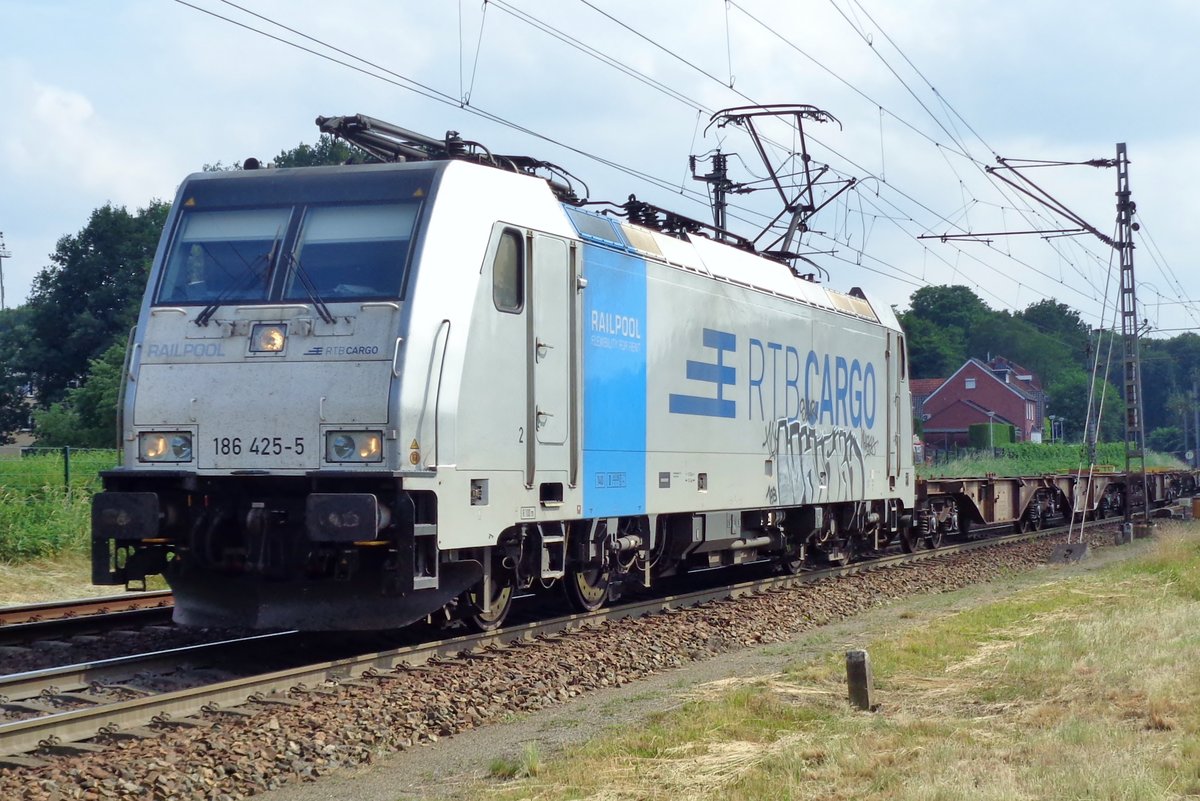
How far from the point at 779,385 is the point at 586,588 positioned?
170 inches

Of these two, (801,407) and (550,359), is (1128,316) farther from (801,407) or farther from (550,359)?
(550,359)

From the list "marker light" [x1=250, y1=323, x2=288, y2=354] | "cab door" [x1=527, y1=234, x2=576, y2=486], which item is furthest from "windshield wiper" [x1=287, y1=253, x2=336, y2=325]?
"cab door" [x1=527, y1=234, x2=576, y2=486]

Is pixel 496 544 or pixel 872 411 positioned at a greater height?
pixel 872 411

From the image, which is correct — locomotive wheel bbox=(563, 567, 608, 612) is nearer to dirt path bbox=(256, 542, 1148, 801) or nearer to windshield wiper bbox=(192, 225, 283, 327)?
dirt path bbox=(256, 542, 1148, 801)

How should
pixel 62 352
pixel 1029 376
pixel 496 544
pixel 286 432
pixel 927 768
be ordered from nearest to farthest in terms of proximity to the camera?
pixel 927 768 < pixel 286 432 < pixel 496 544 < pixel 62 352 < pixel 1029 376

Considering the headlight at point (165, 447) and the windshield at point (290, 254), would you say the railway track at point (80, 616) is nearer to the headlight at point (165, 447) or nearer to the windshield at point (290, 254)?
the headlight at point (165, 447)

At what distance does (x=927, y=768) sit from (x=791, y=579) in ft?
33.5

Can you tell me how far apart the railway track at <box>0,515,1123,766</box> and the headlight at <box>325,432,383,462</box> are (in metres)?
1.41

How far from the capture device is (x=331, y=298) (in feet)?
32.1

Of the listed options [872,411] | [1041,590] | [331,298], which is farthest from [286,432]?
[872,411]

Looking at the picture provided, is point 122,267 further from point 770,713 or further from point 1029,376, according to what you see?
point 1029,376

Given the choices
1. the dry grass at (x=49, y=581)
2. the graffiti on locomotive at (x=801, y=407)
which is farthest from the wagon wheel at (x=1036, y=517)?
the dry grass at (x=49, y=581)

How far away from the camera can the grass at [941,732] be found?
6273 millimetres

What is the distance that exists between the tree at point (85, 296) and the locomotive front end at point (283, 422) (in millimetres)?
55178
